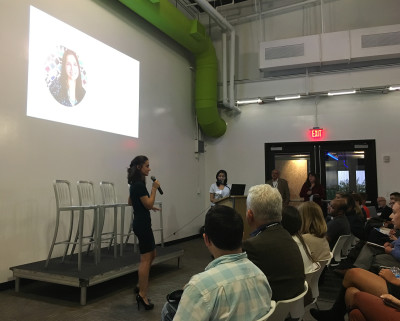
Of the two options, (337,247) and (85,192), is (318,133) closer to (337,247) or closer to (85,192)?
(337,247)

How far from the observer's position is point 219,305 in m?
1.05

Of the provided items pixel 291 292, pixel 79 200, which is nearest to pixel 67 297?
pixel 79 200

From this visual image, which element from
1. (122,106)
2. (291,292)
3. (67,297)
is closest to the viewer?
(291,292)

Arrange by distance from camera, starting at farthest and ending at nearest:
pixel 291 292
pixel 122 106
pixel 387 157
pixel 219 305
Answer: pixel 387 157
pixel 122 106
pixel 291 292
pixel 219 305

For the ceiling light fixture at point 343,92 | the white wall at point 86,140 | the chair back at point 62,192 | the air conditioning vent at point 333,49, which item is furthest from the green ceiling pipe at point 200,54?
the chair back at point 62,192

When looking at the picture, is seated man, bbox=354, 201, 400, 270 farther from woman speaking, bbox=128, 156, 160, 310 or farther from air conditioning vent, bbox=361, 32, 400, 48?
air conditioning vent, bbox=361, 32, 400, 48

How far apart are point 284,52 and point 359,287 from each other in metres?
5.54

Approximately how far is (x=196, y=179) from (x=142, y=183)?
457cm

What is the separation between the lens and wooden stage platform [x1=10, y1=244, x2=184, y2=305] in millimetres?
3129

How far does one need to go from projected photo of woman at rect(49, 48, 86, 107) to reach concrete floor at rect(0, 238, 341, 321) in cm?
218

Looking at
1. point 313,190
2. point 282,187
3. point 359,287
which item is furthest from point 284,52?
point 359,287

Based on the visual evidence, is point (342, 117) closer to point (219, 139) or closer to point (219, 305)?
point (219, 139)

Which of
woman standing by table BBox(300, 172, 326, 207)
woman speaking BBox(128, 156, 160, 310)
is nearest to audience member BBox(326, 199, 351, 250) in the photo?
woman speaking BBox(128, 156, 160, 310)

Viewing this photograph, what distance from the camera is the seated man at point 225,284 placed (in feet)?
3.39
